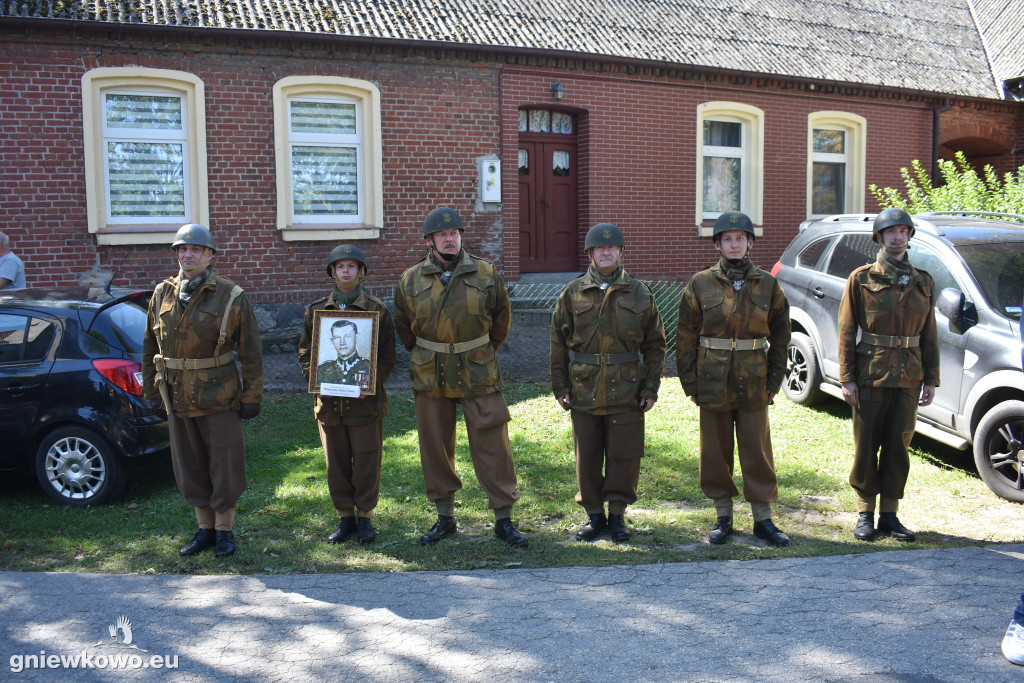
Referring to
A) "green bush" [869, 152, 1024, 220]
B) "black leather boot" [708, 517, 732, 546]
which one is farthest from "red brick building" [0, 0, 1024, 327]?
"black leather boot" [708, 517, 732, 546]

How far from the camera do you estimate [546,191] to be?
45.9 feet

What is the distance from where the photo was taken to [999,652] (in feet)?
13.0

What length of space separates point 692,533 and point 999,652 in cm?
205

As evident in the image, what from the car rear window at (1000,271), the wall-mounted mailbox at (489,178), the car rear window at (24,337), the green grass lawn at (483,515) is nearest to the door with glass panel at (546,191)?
the wall-mounted mailbox at (489,178)

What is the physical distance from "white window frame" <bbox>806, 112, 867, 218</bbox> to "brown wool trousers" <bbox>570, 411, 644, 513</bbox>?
11.5 meters

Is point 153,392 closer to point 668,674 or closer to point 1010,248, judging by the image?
point 668,674

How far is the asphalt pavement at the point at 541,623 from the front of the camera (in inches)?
151

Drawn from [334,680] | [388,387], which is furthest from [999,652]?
[388,387]

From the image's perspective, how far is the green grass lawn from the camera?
5.27 metres

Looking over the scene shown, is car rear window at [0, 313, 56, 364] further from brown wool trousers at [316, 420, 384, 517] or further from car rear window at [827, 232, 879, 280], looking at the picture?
car rear window at [827, 232, 879, 280]

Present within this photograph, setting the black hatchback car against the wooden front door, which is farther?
the wooden front door

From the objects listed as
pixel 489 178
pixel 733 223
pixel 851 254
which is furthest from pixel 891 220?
pixel 489 178

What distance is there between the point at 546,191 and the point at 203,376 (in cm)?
949

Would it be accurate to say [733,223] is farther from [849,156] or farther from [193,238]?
[849,156]
